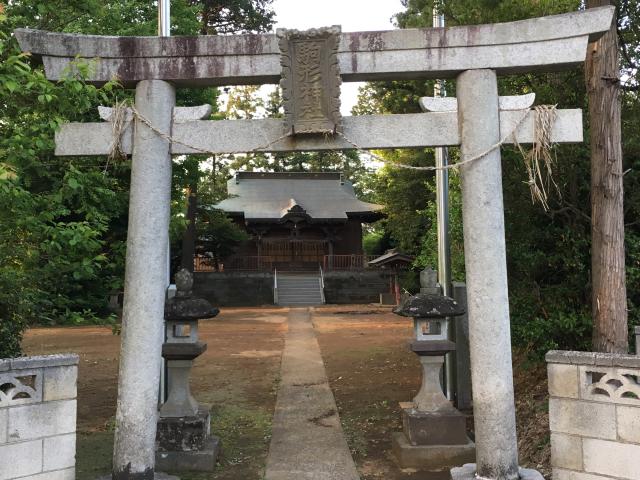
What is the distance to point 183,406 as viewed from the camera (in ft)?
18.7

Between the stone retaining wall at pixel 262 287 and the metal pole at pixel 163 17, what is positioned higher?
the metal pole at pixel 163 17

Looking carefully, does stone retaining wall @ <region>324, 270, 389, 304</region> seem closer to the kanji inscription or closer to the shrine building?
the shrine building

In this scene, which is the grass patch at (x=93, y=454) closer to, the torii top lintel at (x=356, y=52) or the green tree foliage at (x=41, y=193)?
the green tree foliage at (x=41, y=193)

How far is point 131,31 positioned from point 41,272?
6626 mm

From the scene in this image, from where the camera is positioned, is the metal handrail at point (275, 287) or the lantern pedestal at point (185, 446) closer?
the lantern pedestal at point (185, 446)

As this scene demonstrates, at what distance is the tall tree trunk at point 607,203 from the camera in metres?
5.07

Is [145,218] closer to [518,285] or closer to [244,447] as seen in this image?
[244,447]

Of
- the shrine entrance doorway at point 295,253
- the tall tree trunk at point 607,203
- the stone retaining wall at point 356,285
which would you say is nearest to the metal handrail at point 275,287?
the shrine entrance doorway at point 295,253

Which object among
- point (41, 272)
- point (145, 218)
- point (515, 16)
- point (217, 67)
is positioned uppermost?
point (515, 16)

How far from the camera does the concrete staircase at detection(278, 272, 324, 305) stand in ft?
87.0

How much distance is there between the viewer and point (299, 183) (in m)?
33.5

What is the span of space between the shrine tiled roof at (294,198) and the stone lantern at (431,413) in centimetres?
2192

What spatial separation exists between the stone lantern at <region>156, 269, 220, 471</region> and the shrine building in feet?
73.1

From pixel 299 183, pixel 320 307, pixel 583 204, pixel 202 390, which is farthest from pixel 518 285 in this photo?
pixel 299 183
